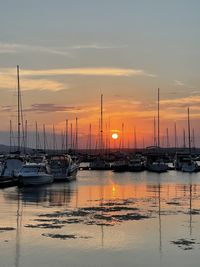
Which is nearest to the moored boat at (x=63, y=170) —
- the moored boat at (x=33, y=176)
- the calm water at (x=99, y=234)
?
the moored boat at (x=33, y=176)

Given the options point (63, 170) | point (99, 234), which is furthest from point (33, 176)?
point (99, 234)

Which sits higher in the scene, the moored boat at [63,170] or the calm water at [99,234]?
the moored boat at [63,170]

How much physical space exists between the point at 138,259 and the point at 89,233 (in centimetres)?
445

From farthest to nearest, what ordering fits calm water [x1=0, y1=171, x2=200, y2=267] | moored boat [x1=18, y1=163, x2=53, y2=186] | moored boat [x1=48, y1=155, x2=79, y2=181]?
moored boat [x1=48, y1=155, x2=79, y2=181], moored boat [x1=18, y1=163, x2=53, y2=186], calm water [x1=0, y1=171, x2=200, y2=267]

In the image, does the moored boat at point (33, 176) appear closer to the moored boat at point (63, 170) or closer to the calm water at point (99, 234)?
the moored boat at point (63, 170)

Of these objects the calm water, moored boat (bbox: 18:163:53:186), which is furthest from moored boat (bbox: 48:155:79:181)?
the calm water

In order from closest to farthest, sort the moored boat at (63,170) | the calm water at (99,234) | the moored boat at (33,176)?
the calm water at (99,234)
the moored boat at (33,176)
the moored boat at (63,170)

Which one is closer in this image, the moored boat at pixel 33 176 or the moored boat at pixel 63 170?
the moored boat at pixel 33 176

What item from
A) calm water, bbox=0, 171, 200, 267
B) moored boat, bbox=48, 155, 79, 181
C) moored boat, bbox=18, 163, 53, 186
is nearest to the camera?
calm water, bbox=0, 171, 200, 267

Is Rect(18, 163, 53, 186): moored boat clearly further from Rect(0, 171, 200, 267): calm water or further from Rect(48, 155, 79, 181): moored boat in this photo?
Rect(0, 171, 200, 267): calm water

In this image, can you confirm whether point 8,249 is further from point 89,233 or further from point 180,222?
point 180,222

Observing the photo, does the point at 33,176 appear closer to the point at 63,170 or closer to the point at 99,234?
the point at 63,170

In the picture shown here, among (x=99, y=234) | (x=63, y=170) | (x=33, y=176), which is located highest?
(x=63, y=170)

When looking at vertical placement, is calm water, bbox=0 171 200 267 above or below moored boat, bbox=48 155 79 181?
below
